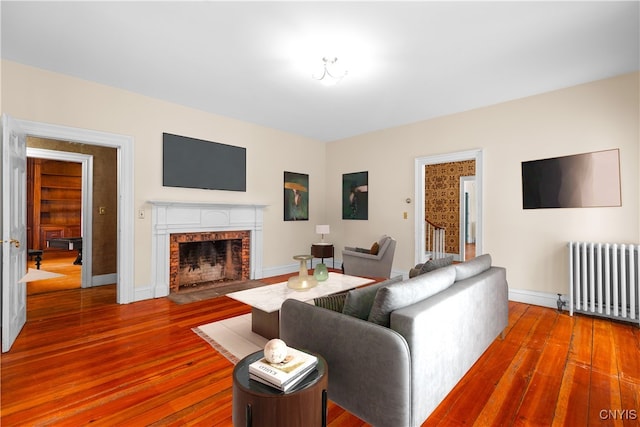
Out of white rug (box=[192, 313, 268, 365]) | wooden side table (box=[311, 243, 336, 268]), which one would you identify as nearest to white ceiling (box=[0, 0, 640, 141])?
white rug (box=[192, 313, 268, 365])

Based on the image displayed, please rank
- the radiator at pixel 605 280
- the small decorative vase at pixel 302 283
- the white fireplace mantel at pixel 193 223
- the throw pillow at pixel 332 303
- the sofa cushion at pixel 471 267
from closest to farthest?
the throw pillow at pixel 332 303 < the sofa cushion at pixel 471 267 < the small decorative vase at pixel 302 283 < the radiator at pixel 605 280 < the white fireplace mantel at pixel 193 223

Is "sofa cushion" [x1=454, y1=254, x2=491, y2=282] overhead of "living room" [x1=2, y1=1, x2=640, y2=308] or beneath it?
beneath

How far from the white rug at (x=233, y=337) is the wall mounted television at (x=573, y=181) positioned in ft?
Answer: 13.1

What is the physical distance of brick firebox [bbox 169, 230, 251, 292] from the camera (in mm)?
4562

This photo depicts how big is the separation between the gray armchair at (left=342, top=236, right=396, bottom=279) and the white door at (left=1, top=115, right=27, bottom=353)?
4346mm

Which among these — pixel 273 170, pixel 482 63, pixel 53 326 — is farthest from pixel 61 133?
pixel 482 63

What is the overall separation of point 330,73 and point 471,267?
2538 millimetres

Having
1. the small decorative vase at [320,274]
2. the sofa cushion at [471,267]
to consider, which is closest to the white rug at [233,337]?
the small decorative vase at [320,274]

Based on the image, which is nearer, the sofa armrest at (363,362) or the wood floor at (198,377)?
the sofa armrest at (363,362)

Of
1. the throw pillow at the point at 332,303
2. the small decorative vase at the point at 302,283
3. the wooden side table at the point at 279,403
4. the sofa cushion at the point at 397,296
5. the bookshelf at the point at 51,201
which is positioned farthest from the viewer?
the bookshelf at the point at 51,201

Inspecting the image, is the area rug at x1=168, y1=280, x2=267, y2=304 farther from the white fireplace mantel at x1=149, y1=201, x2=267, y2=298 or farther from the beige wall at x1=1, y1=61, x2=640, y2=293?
the beige wall at x1=1, y1=61, x2=640, y2=293

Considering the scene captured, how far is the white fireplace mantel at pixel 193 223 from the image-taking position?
4309 millimetres

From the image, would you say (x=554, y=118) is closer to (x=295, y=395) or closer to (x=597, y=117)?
(x=597, y=117)

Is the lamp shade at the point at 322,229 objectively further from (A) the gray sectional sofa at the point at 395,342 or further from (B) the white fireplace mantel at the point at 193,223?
(A) the gray sectional sofa at the point at 395,342
